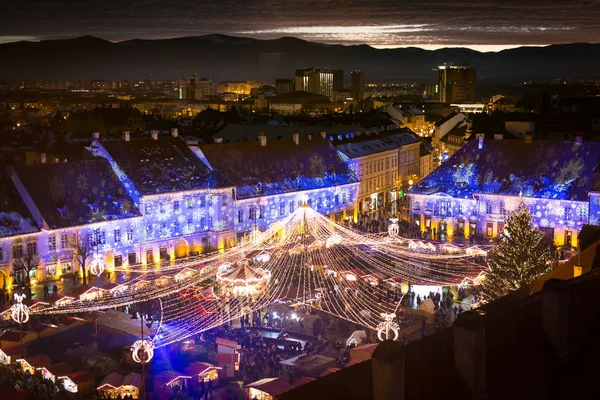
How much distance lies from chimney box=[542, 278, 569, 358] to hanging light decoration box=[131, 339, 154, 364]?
1507cm

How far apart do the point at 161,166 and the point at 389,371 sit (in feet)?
117

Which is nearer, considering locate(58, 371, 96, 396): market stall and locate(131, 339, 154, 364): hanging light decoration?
locate(58, 371, 96, 396): market stall

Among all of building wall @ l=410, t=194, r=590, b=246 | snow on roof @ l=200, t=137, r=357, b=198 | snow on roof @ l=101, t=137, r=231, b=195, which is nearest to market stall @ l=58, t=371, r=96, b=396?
snow on roof @ l=101, t=137, r=231, b=195

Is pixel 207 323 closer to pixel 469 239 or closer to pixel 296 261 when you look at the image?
pixel 296 261

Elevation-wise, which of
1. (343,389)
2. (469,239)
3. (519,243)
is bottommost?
(469,239)

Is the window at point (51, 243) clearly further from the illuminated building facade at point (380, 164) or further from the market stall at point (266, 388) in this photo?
the illuminated building facade at point (380, 164)

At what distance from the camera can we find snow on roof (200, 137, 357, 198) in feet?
154

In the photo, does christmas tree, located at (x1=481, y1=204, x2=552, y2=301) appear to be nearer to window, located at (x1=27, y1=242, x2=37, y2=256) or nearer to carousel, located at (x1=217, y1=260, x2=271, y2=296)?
carousel, located at (x1=217, y1=260, x2=271, y2=296)

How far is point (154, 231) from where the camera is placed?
41938mm

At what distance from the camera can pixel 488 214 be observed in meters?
46.4

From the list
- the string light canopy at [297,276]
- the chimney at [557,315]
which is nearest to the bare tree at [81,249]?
the string light canopy at [297,276]

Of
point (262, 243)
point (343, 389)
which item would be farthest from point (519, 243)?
point (343, 389)

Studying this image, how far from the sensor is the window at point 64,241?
38031mm

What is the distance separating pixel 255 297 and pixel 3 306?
32.6 feet
